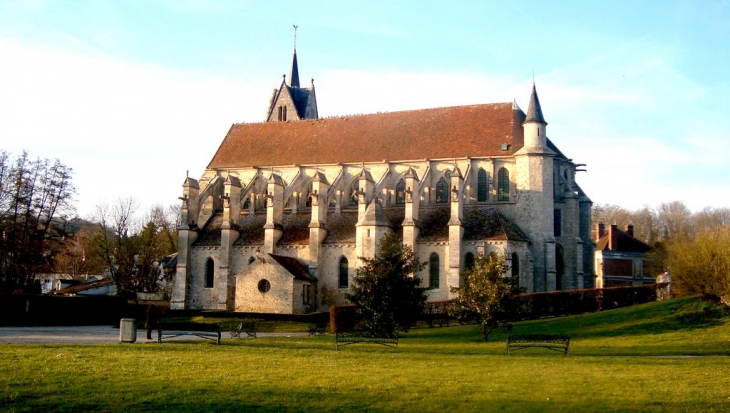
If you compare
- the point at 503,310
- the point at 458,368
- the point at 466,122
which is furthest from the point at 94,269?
the point at 458,368

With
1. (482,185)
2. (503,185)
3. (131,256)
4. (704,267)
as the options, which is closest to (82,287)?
(131,256)

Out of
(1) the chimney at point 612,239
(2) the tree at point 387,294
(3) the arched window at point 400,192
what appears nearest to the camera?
(2) the tree at point 387,294

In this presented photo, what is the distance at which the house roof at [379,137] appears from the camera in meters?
50.8

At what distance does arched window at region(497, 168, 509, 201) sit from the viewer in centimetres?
4897

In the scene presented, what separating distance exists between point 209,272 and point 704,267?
3345 centimetres

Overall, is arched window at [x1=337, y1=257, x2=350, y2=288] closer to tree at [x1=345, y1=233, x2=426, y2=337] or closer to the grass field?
tree at [x1=345, y1=233, x2=426, y2=337]

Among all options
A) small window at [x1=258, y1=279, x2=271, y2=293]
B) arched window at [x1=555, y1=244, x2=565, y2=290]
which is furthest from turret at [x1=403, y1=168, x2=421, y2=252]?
arched window at [x1=555, y1=244, x2=565, y2=290]

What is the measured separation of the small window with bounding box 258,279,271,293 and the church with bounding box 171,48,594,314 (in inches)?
3.7

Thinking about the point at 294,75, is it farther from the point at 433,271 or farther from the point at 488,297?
the point at 488,297

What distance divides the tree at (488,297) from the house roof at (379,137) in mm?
18096

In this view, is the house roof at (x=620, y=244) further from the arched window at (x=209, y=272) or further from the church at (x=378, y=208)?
the arched window at (x=209, y=272)

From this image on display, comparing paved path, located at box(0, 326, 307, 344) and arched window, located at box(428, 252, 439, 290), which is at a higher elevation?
arched window, located at box(428, 252, 439, 290)

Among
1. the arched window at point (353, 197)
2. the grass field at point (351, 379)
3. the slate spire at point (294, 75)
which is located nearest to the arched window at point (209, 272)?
the arched window at point (353, 197)

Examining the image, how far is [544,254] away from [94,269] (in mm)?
58542
